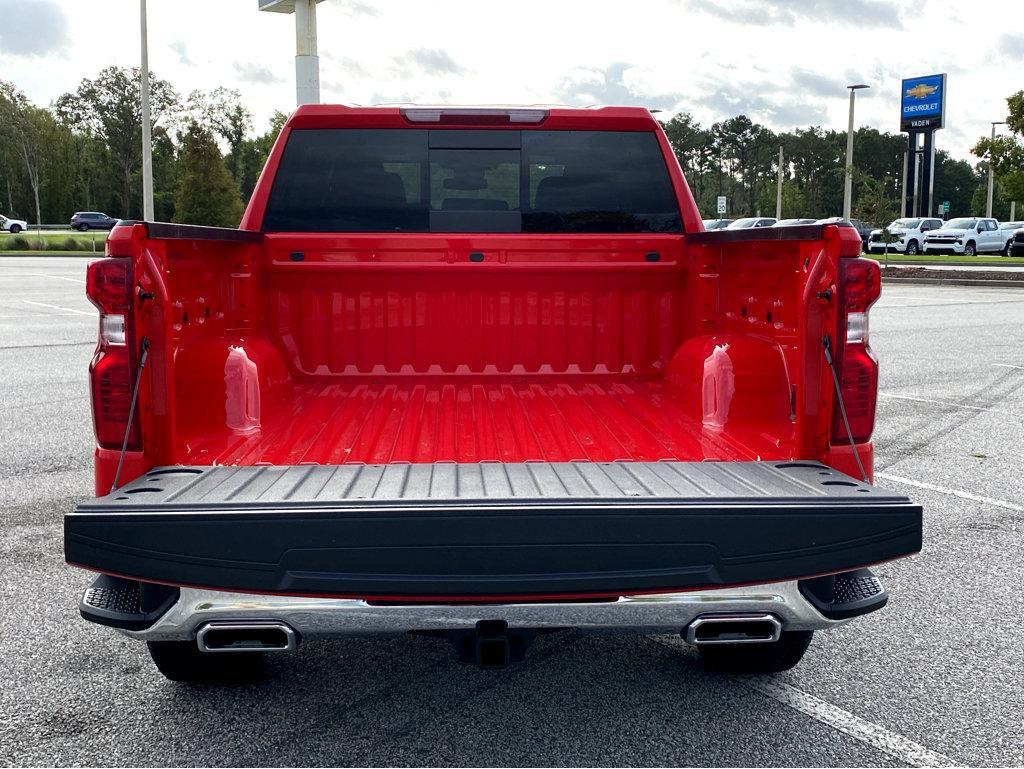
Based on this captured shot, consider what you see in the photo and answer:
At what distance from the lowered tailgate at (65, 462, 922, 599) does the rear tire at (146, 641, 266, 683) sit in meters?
0.83

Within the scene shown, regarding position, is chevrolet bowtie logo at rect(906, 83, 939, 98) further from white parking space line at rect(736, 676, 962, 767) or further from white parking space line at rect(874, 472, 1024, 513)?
white parking space line at rect(736, 676, 962, 767)

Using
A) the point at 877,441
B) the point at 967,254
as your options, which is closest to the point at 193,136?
the point at 967,254

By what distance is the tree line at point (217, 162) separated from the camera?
49688mm

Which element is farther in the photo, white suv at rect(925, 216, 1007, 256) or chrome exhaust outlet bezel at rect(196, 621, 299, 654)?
→ white suv at rect(925, 216, 1007, 256)

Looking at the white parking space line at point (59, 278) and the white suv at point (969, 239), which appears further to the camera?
the white suv at point (969, 239)

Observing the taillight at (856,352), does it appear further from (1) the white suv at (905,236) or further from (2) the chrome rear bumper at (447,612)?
(1) the white suv at (905,236)

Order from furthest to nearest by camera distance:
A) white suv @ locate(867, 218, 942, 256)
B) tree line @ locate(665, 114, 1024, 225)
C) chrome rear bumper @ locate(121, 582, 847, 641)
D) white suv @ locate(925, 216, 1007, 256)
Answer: tree line @ locate(665, 114, 1024, 225) → white suv @ locate(867, 218, 942, 256) → white suv @ locate(925, 216, 1007, 256) → chrome rear bumper @ locate(121, 582, 847, 641)

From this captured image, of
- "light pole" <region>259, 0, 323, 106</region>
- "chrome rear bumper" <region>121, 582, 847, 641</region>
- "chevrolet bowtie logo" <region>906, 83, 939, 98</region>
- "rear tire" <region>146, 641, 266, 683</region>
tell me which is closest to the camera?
"chrome rear bumper" <region>121, 582, 847, 641</region>

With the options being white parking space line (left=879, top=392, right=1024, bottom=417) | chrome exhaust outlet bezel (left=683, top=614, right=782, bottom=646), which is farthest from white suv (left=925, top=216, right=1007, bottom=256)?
chrome exhaust outlet bezel (left=683, top=614, right=782, bottom=646)

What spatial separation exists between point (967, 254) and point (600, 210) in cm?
4383

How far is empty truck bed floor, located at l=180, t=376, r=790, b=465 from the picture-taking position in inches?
137

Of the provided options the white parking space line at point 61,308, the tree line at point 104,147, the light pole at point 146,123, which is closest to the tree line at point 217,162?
the tree line at point 104,147

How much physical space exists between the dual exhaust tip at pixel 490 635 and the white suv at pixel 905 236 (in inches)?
1762

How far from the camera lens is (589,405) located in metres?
4.32
